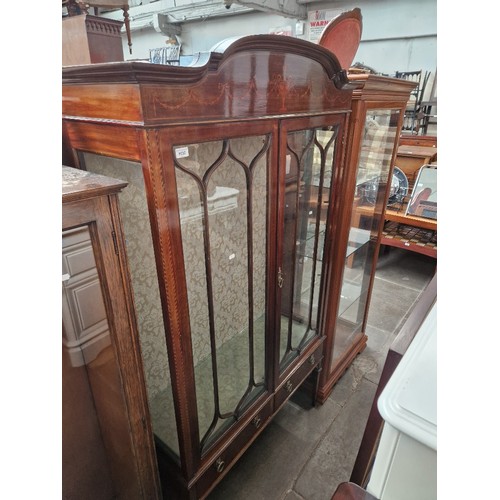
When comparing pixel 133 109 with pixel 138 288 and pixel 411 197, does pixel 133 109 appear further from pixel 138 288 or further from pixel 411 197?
pixel 411 197

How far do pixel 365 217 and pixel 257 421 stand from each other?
1.24m

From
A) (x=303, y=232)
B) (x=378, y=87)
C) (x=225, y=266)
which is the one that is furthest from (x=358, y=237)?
(x=225, y=266)

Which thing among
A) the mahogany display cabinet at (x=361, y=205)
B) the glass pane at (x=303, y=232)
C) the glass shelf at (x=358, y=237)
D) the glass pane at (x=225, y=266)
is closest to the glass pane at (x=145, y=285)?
the glass pane at (x=225, y=266)

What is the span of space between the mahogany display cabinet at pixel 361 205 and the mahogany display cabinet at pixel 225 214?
0.02m

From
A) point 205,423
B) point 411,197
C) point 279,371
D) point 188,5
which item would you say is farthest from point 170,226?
point 188,5

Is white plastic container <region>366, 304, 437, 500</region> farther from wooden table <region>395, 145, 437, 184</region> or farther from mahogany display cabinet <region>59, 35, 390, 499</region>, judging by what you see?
wooden table <region>395, 145, 437, 184</region>

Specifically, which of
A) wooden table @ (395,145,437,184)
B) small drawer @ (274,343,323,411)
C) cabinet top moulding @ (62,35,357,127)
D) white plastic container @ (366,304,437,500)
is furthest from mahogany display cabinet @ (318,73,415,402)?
wooden table @ (395,145,437,184)

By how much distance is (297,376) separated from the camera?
4.94 ft

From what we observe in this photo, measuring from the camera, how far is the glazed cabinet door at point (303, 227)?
1.08 metres

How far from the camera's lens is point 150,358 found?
1164mm

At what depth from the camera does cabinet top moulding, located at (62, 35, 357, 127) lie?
62cm

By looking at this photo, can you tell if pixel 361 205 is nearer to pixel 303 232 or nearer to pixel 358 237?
pixel 358 237
